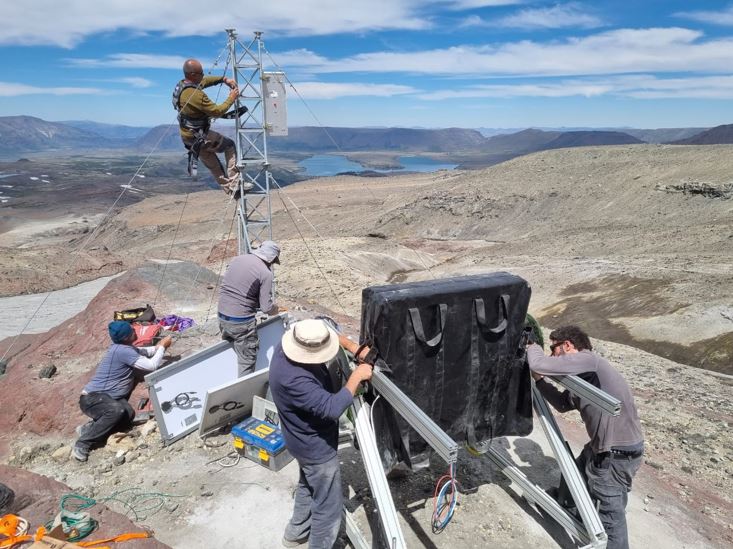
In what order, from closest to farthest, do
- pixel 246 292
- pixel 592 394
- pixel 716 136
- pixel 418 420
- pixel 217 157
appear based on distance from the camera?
pixel 418 420, pixel 592 394, pixel 246 292, pixel 217 157, pixel 716 136

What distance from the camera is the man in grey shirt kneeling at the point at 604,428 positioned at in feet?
12.9

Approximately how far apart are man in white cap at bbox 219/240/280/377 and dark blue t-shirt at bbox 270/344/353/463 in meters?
2.17

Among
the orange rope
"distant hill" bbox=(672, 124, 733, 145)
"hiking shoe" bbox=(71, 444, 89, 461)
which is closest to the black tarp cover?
the orange rope

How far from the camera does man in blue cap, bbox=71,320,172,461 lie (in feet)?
18.2

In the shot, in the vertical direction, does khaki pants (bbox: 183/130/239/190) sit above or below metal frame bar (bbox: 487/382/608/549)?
Answer: above

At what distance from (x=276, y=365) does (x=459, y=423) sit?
169 centimetres

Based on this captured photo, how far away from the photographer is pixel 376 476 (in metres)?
3.66

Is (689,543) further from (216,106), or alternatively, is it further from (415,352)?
(216,106)

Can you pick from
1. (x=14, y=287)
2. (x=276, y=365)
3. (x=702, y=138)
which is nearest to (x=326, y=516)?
(x=276, y=365)

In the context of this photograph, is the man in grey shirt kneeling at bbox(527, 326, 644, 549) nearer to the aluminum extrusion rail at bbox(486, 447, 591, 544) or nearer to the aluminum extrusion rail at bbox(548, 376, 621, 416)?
the aluminum extrusion rail at bbox(548, 376, 621, 416)

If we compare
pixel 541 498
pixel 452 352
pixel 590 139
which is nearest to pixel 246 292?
pixel 452 352

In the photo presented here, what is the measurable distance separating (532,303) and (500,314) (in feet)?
44.6

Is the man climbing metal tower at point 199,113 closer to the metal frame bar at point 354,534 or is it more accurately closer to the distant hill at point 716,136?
the metal frame bar at point 354,534

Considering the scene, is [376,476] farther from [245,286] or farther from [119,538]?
[245,286]
